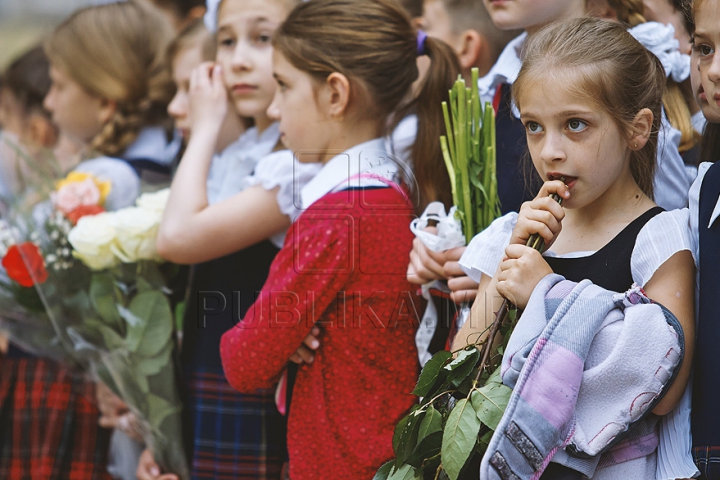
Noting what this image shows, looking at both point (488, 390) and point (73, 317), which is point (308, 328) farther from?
point (73, 317)

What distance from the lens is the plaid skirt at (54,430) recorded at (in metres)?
3.00

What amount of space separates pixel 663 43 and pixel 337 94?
870mm

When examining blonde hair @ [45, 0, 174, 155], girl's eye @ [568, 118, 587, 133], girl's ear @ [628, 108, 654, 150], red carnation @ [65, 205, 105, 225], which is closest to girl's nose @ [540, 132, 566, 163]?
girl's eye @ [568, 118, 587, 133]

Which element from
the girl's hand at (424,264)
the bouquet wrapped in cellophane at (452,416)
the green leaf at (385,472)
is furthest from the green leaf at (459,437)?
the girl's hand at (424,264)

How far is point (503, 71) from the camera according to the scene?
232cm

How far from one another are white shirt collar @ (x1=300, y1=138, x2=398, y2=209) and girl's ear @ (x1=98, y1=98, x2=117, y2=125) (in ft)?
4.98

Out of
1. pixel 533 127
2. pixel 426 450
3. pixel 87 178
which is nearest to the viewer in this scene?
pixel 426 450

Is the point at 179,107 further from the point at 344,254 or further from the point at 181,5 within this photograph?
the point at 181,5

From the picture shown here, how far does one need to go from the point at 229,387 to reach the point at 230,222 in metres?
0.53

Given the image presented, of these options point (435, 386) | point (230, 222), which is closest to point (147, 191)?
point (230, 222)

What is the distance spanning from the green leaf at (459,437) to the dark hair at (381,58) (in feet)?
2.87

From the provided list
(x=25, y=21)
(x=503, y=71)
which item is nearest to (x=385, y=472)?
(x=503, y=71)

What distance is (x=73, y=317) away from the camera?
266cm

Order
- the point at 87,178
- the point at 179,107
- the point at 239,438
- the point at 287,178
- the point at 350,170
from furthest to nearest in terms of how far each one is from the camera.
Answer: the point at 179,107
the point at 87,178
the point at 239,438
the point at 287,178
the point at 350,170
